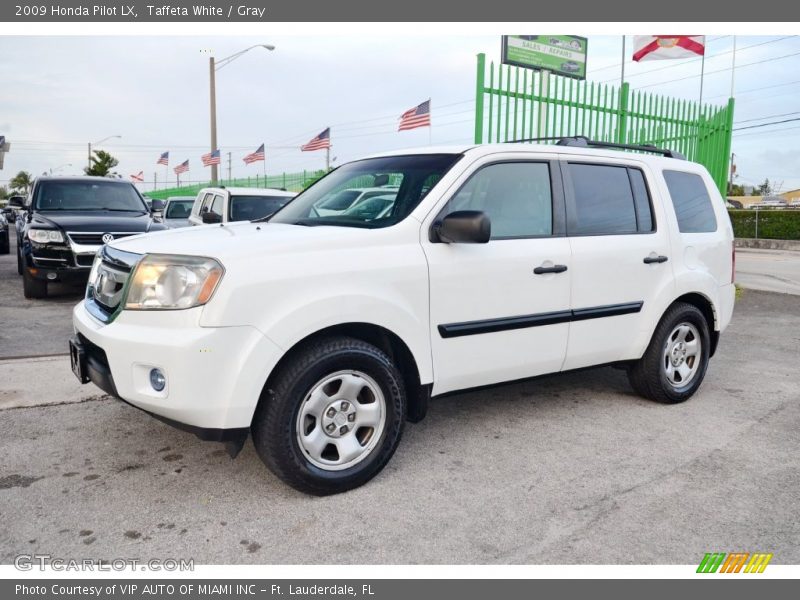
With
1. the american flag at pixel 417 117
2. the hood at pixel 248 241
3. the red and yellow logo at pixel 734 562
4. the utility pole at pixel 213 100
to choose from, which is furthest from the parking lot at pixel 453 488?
the utility pole at pixel 213 100

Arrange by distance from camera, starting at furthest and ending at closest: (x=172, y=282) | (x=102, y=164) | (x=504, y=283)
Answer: (x=102, y=164)
(x=504, y=283)
(x=172, y=282)

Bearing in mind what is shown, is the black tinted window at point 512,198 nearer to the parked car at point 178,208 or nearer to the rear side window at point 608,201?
the rear side window at point 608,201

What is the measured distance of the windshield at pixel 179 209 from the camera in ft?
56.9

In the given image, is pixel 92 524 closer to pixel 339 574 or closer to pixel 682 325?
pixel 339 574

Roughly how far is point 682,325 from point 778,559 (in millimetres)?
2334

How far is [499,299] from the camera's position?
377cm

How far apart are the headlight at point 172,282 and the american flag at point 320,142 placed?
2111 centimetres

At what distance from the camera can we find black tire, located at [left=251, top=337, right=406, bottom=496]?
120 inches

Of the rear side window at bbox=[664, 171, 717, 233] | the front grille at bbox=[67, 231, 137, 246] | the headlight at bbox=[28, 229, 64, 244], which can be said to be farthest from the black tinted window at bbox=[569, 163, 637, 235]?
the headlight at bbox=[28, 229, 64, 244]

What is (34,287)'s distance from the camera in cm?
888

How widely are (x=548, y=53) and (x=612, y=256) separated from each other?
5.35 metres

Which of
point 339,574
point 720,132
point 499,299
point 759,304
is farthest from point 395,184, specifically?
point 720,132

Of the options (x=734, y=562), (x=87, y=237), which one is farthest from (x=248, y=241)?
(x=87, y=237)

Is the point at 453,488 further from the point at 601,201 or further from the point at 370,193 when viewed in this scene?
the point at 601,201
